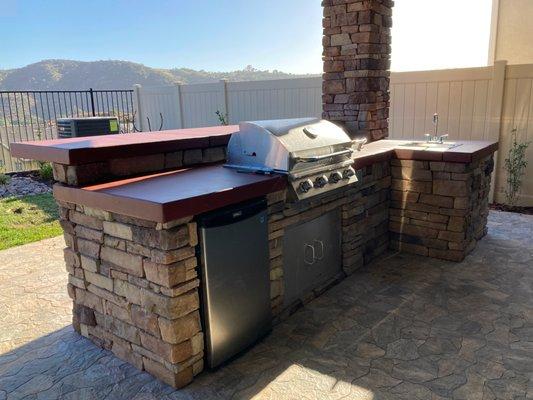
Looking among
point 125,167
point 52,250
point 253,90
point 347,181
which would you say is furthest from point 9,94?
point 347,181

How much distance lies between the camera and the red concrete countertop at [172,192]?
2068mm

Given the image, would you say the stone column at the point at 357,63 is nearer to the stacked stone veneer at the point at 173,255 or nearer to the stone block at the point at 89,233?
the stacked stone veneer at the point at 173,255

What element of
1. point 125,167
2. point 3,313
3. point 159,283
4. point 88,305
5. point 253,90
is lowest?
point 3,313

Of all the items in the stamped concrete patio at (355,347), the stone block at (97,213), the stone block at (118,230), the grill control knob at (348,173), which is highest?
the grill control knob at (348,173)

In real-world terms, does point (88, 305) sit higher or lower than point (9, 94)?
lower

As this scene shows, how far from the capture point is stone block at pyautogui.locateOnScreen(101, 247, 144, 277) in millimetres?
2371

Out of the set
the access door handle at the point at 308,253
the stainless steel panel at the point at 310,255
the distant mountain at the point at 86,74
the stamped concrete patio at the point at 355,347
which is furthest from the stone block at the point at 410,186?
the distant mountain at the point at 86,74

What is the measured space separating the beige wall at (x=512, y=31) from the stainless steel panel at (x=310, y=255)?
6423 millimetres

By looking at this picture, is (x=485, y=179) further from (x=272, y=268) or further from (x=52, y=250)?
(x=52, y=250)

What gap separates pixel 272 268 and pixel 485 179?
285 cm

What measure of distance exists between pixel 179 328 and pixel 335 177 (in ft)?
5.02

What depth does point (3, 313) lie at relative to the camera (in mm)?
3314

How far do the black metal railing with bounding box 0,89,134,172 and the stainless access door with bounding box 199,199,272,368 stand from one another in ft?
24.6

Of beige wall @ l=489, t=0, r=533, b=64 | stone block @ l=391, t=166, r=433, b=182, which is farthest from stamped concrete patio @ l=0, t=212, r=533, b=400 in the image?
beige wall @ l=489, t=0, r=533, b=64
